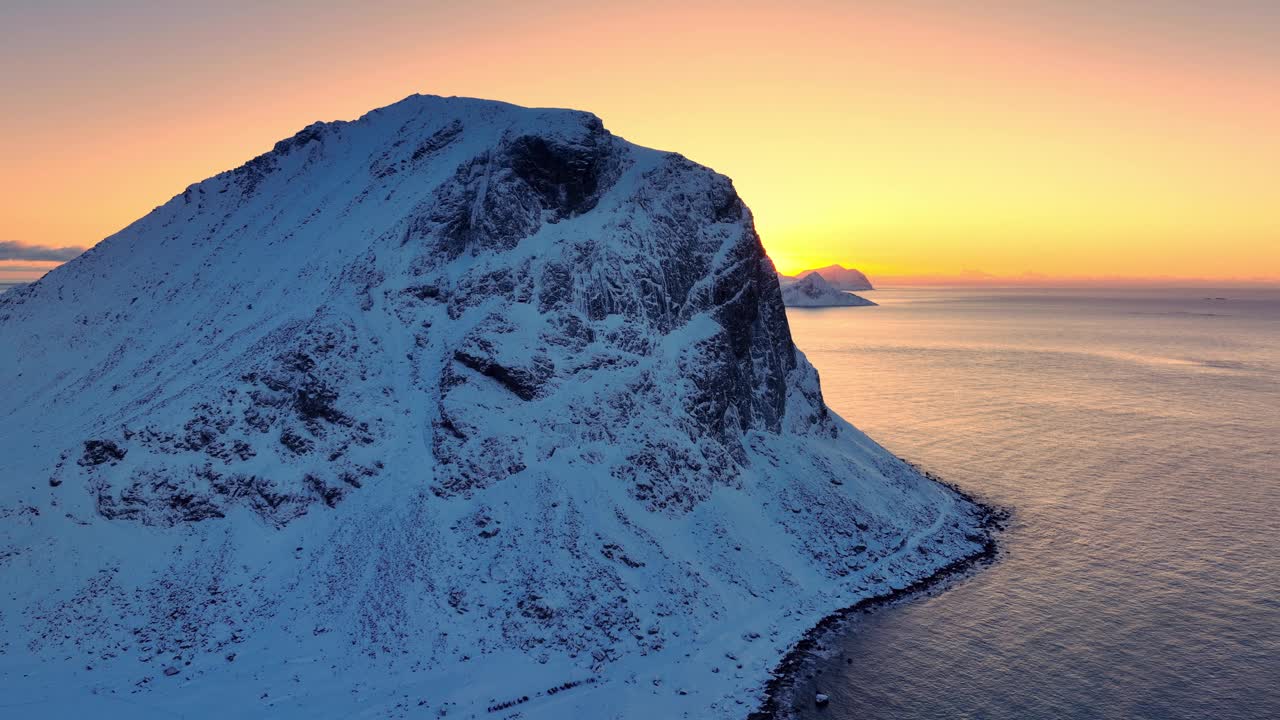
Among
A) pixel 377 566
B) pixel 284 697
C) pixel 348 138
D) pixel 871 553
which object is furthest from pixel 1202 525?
pixel 348 138

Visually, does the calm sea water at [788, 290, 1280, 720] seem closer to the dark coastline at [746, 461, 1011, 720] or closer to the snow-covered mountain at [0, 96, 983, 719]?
the dark coastline at [746, 461, 1011, 720]

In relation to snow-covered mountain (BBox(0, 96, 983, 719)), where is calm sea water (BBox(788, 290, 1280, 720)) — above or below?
below

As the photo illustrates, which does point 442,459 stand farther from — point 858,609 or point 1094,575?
point 1094,575

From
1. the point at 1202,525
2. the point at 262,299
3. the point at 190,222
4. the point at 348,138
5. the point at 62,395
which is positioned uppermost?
the point at 348,138

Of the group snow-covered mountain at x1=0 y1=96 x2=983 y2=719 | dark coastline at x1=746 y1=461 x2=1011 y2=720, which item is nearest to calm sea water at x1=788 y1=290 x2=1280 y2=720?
dark coastline at x1=746 y1=461 x2=1011 y2=720

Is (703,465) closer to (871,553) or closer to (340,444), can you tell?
(871,553)

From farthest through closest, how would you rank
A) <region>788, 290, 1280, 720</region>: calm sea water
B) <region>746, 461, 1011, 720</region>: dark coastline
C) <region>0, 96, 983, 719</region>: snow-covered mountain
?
<region>0, 96, 983, 719</region>: snow-covered mountain, <region>746, 461, 1011, 720</region>: dark coastline, <region>788, 290, 1280, 720</region>: calm sea water
